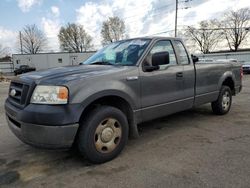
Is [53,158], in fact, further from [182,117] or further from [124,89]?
[182,117]

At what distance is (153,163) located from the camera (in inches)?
151

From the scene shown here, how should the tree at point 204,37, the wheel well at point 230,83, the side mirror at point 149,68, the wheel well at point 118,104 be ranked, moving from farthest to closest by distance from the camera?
the tree at point 204,37 → the wheel well at point 230,83 → the side mirror at point 149,68 → the wheel well at point 118,104

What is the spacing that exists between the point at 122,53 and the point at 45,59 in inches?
1981

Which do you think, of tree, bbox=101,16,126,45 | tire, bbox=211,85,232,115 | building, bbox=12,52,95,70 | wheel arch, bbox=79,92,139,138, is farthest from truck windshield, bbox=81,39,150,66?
tree, bbox=101,16,126,45

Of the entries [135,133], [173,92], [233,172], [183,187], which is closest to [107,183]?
[183,187]

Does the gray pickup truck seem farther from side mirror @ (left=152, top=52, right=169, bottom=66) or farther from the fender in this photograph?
the fender

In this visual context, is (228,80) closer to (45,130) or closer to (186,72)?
(186,72)

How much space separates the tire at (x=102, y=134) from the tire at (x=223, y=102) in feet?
10.8

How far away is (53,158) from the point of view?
13.6ft

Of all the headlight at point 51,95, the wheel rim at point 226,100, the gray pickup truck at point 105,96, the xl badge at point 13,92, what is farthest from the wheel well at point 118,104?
the wheel rim at point 226,100

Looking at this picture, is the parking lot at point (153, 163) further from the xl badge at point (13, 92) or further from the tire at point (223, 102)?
the tire at point (223, 102)

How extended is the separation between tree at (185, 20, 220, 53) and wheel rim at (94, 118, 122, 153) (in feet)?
235

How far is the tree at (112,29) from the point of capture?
238ft

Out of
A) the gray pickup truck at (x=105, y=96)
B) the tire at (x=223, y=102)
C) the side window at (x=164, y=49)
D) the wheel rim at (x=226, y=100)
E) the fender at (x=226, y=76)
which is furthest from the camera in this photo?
the wheel rim at (x=226, y=100)
